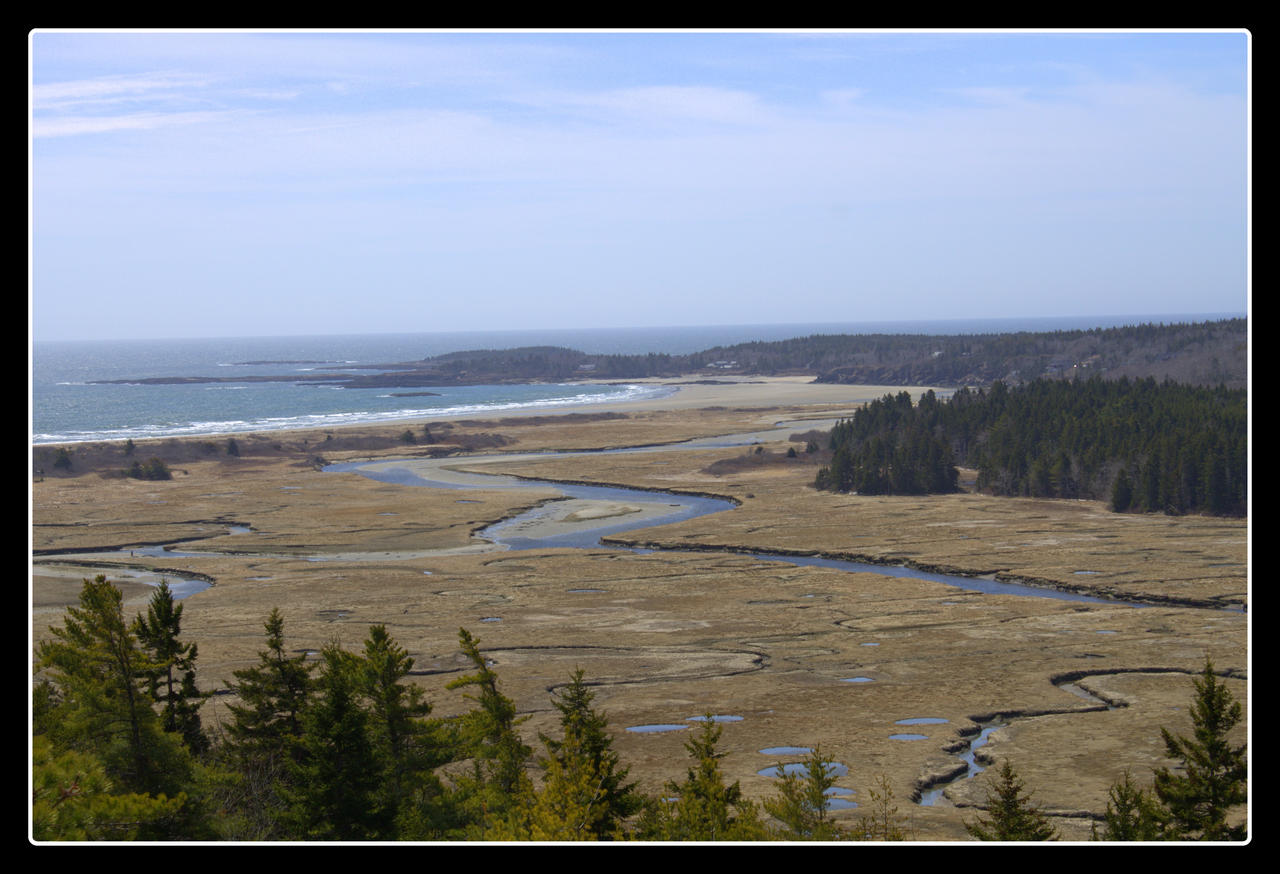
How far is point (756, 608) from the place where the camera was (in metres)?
54.4

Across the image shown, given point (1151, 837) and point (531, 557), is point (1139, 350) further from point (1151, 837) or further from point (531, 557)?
point (1151, 837)

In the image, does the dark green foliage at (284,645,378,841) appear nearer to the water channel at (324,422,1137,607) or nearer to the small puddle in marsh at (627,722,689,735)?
the small puddle in marsh at (627,722,689,735)

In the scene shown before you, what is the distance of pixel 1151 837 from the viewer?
18.8m

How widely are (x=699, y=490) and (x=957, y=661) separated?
53.4 m

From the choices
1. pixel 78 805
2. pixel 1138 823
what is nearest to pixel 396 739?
pixel 78 805

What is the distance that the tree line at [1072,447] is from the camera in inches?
3241

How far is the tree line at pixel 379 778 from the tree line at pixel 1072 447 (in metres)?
63.3

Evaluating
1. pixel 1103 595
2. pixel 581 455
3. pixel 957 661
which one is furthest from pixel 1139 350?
pixel 957 661

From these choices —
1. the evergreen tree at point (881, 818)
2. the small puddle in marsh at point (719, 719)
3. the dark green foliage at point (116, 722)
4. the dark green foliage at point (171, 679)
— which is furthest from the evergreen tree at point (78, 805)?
the small puddle in marsh at point (719, 719)

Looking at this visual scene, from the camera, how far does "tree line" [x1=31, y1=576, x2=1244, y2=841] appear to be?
1855 cm

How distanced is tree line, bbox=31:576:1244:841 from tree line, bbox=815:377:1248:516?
208 feet

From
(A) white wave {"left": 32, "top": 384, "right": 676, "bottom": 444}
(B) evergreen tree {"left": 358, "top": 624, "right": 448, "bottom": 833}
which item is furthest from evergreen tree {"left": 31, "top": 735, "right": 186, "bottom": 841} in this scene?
(A) white wave {"left": 32, "top": 384, "right": 676, "bottom": 444}

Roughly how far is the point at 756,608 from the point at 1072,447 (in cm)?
5093
